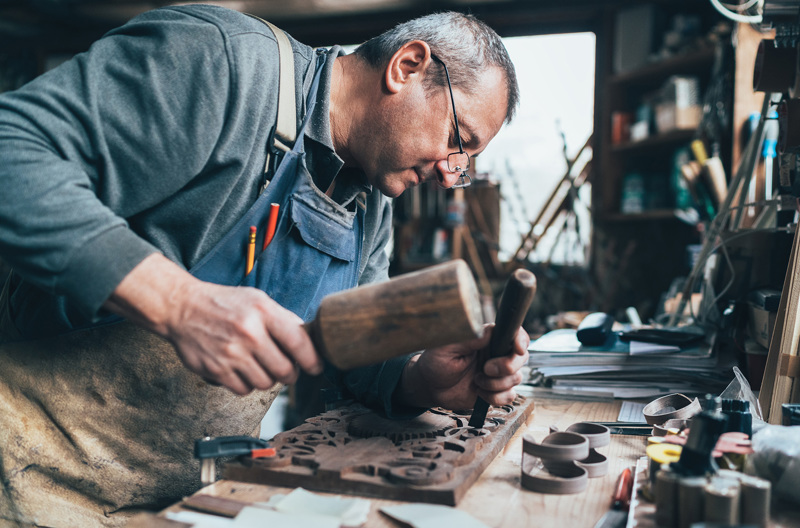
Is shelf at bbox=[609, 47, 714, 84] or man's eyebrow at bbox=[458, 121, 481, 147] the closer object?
man's eyebrow at bbox=[458, 121, 481, 147]

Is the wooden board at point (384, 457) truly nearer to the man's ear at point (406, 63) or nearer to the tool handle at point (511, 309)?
the tool handle at point (511, 309)

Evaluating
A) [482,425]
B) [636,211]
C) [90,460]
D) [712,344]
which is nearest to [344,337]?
[482,425]

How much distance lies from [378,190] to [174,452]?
723 millimetres

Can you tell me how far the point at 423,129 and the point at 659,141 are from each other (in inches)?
128

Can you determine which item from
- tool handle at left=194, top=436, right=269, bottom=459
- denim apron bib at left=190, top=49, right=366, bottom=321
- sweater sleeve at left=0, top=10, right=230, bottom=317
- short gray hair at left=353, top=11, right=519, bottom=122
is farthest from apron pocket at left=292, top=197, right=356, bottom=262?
tool handle at left=194, top=436, right=269, bottom=459

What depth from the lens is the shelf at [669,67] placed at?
3754mm

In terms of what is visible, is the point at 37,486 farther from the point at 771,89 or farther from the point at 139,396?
the point at 771,89

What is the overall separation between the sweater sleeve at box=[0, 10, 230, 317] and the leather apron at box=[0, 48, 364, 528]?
18cm

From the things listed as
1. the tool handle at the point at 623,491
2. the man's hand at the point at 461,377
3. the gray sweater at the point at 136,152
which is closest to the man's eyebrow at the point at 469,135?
the gray sweater at the point at 136,152

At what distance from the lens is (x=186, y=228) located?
1148mm

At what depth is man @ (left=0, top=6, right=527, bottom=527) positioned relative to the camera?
845mm

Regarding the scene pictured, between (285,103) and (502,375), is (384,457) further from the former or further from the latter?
(285,103)

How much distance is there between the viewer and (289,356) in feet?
2.75

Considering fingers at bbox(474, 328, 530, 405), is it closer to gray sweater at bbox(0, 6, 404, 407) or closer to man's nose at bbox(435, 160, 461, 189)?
gray sweater at bbox(0, 6, 404, 407)
